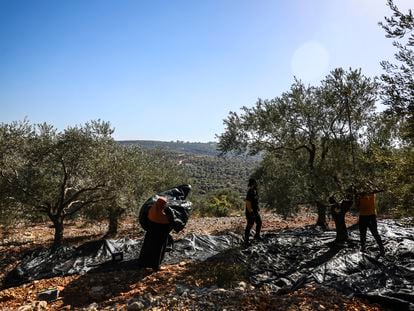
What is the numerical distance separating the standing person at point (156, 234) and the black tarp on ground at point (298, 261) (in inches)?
31.1

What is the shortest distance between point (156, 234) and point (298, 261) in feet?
12.9

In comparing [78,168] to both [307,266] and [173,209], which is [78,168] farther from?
[307,266]

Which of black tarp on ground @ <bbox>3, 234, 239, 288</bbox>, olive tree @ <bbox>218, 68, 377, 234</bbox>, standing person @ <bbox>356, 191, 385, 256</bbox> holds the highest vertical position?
olive tree @ <bbox>218, 68, 377, 234</bbox>

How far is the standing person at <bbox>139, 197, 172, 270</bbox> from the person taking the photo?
30.7 feet

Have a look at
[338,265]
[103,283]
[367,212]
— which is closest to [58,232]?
[103,283]

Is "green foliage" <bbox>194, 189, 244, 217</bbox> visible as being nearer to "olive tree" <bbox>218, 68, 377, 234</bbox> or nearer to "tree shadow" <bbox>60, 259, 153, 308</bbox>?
"olive tree" <bbox>218, 68, 377, 234</bbox>

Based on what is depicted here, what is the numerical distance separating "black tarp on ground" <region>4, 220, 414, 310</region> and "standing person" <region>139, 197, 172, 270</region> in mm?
790

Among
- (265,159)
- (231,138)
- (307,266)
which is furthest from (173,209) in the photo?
(265,159)

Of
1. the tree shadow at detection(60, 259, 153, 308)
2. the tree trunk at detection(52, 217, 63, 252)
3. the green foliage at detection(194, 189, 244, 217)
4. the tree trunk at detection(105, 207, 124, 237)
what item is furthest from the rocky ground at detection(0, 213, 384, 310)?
the green foliage at detection(194, 189, 244, 217)

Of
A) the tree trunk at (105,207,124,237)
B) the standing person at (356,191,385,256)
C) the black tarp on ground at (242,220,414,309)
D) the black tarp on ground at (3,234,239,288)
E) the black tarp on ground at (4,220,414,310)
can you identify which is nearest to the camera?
the black tarp on ground at (242,220,414,309)

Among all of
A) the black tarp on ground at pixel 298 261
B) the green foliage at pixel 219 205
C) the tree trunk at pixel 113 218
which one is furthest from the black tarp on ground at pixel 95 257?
the green foliage at pixel 219 205

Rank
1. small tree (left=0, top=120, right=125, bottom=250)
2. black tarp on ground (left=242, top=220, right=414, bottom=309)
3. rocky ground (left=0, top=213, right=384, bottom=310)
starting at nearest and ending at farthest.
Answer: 1. rocky ground (left=0, top=213, right=384, bottom=310)
2. black tarp on ground (left=242, top=220, right=414, bottom=309)
3. small tree (left=0, top=120, right=125, bottom=250)

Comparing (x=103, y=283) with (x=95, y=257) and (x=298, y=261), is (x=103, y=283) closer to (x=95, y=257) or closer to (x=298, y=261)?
(x=95, y=257)

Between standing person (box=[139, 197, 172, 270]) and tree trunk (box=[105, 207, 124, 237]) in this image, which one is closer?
standing person (box=[139, 197, 172, 270])
